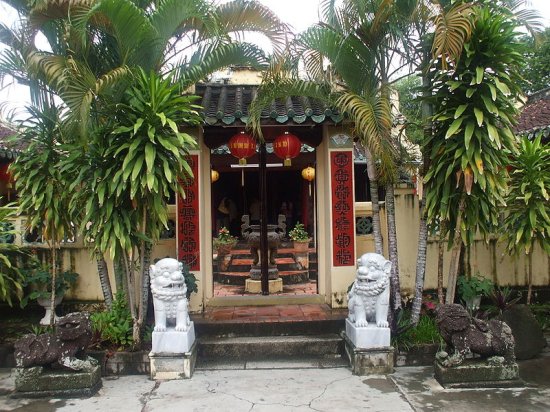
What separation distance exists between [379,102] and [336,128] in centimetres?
150

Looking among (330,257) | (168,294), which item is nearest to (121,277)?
(168,294)

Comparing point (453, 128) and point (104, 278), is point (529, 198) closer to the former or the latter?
point (453, 128)

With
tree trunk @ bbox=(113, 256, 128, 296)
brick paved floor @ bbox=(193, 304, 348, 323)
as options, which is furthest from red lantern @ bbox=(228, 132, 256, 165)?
brick paved floor @ bbox=(193, 304, 348, 323)

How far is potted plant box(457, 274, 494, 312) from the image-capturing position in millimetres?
6652

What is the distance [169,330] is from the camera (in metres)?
5.46

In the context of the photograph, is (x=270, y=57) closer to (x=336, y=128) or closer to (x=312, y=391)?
(x=336, y=128)

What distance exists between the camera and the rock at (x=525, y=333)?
5887mm

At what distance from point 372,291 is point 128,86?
12.3 feet

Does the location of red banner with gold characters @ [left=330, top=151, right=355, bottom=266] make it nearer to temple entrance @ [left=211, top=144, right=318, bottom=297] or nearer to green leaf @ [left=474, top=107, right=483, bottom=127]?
temple entrance @ [left=211, top=144, right=318, bottom=297]

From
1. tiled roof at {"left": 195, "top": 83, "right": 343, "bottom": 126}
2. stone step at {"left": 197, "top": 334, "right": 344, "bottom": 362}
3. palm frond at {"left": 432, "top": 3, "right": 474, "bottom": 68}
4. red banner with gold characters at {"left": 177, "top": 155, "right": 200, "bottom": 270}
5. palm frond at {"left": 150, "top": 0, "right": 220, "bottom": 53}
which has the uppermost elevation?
palm frond at {"left": 150, "top": 0, "right": 220, "bottom": 53}

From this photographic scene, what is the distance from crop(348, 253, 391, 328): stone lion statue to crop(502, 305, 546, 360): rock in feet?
5.93

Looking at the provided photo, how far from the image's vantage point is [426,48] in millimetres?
5738

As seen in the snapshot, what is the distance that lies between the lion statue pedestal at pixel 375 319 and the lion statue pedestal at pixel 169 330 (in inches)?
80.0

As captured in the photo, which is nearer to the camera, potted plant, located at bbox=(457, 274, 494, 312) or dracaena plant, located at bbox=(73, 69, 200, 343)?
dracaena plant, located at bbox=(73, 69, 200, 343)
